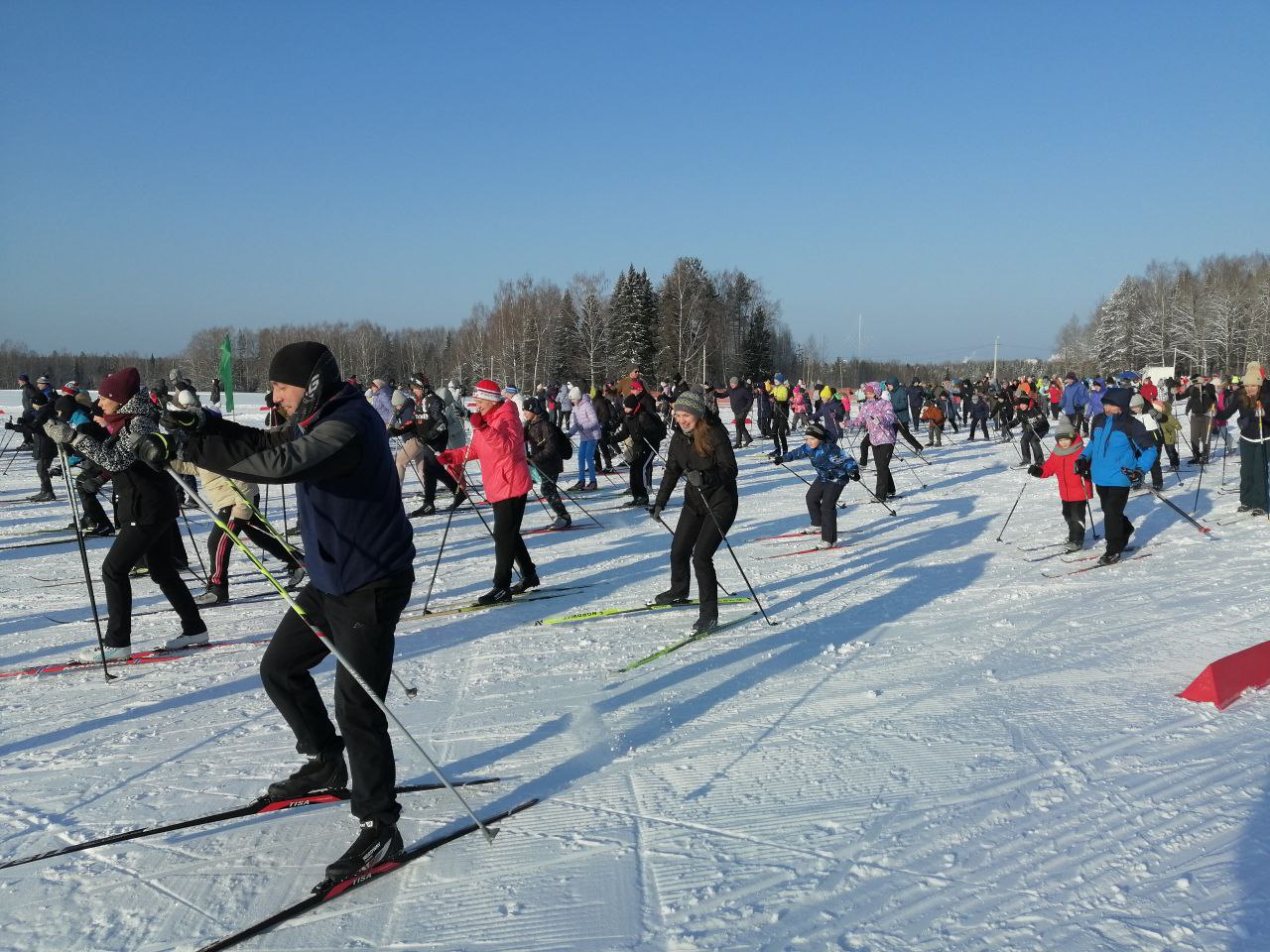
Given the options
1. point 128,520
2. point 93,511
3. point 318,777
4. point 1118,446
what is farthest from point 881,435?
point 318,777

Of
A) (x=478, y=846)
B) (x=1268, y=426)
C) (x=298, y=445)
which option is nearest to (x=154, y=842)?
(x=478, y=846)

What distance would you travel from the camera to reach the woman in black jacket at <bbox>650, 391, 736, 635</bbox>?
6.42 meters

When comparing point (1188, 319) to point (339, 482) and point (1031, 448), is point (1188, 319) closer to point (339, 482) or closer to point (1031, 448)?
point (1031, 448)

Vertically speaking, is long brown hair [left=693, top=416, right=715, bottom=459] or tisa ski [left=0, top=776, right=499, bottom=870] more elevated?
long brown hair [left=693, top=416, right=715, bottom=459]

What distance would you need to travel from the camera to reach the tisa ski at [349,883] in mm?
2812

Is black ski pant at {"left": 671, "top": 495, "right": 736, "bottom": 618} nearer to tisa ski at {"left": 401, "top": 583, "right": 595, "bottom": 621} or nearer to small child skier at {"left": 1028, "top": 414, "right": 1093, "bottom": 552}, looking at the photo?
tisa ski at {"left": 401, "top": 583, "right": 595, "bottom": 621}

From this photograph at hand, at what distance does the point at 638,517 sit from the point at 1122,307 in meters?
83.2

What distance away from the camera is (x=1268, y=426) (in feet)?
35.1

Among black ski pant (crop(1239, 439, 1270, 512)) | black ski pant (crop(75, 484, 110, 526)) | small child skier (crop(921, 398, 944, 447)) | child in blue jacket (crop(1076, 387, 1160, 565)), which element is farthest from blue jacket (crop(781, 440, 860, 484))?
small child skier (crop(921, 398, 944, 447))

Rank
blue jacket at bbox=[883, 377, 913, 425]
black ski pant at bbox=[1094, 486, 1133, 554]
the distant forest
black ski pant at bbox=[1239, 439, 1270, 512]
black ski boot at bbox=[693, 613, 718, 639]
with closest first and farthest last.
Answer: black ski boot at bbox=[693, 613, 718, 639]
black ski pant at bbox=[1094, 486, 1133, 554]
black ski pant at bbox=[1239, 439, 1270, 512]
blue jacket at bbox=[883, 377, 913, 425]
the distant forest

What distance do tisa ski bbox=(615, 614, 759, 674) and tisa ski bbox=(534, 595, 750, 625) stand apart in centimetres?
33

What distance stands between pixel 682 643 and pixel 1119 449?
5.03 m

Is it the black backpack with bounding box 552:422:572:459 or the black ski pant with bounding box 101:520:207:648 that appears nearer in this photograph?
the black ski pant with bounding box 101:520:207:648

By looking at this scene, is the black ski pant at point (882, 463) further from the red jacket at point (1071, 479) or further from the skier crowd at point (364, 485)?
the red jacket at point (1071, 479)
